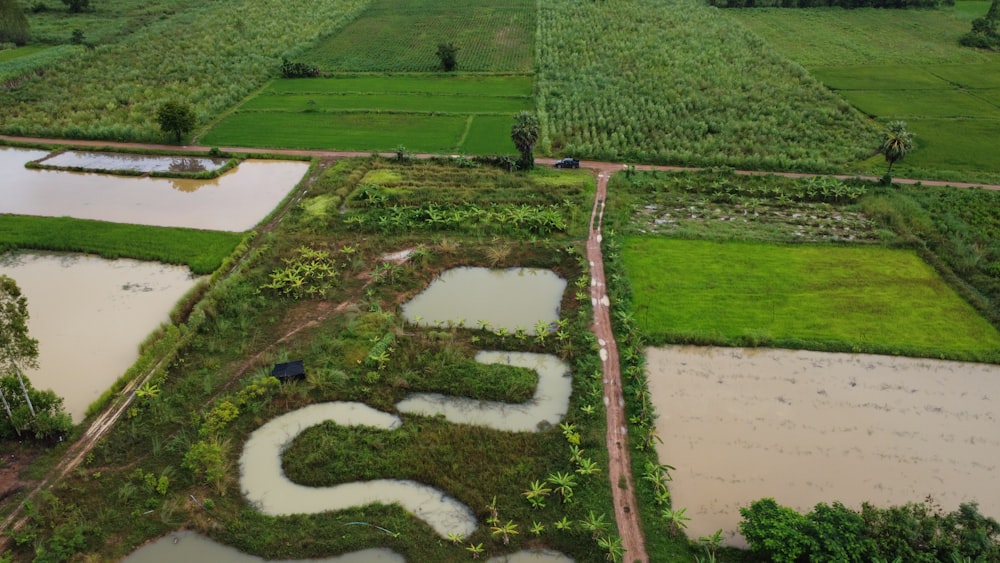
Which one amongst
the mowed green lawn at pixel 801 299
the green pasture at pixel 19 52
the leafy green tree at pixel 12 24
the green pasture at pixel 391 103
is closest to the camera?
the mowed green lawn at pixel 801 299

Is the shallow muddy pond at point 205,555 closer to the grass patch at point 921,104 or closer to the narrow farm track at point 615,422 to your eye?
the narrow farm track at point 615,422

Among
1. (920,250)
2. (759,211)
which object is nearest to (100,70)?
(759,211)

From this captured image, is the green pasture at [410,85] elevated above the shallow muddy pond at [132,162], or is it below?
above

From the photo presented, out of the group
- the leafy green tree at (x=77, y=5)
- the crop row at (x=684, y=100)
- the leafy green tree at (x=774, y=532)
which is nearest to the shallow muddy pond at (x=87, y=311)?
the leafy green tree at (x=774, y=532)

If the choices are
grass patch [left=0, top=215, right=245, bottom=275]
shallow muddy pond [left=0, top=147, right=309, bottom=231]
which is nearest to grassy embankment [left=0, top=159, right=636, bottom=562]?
grass patch [left=0, top=215, right=245, bottom=275]

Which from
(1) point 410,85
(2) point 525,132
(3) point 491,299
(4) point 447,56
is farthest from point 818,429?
(4) point 447,56

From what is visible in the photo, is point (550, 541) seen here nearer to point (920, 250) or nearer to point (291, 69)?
point (920, 250)
